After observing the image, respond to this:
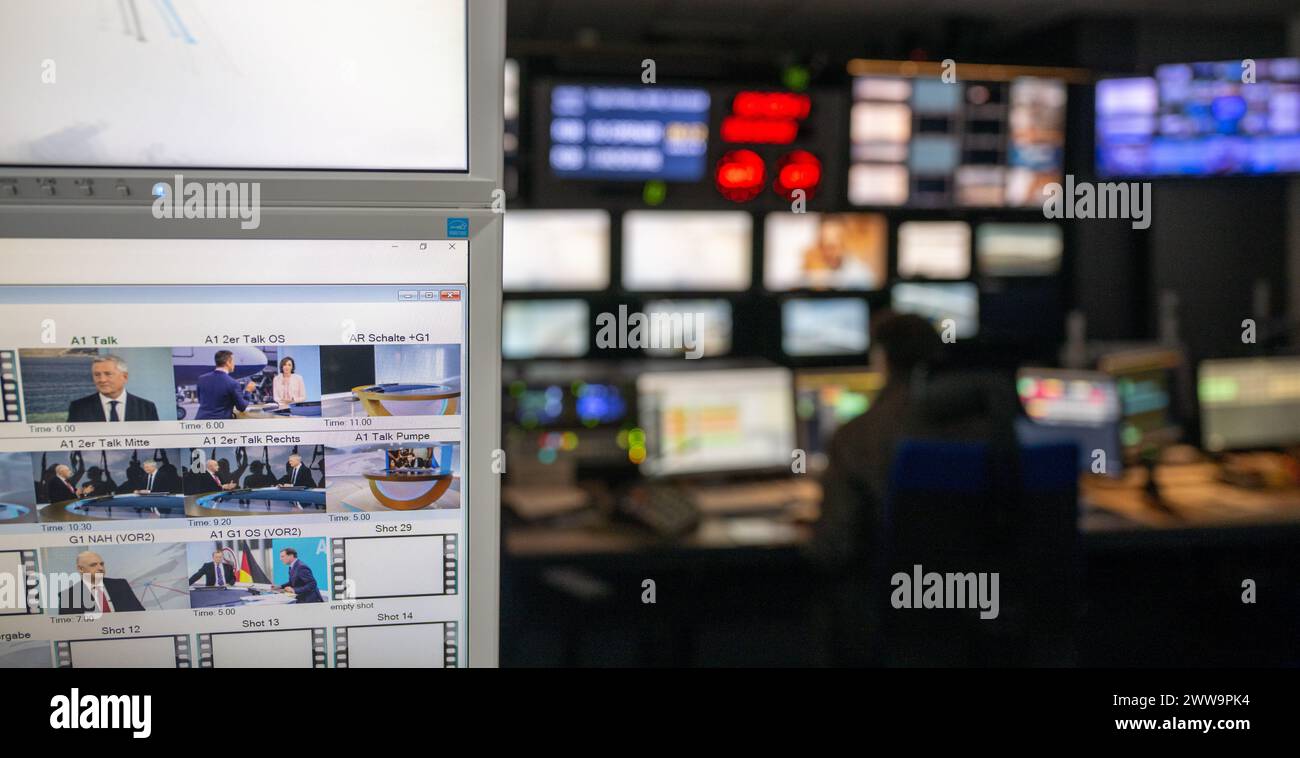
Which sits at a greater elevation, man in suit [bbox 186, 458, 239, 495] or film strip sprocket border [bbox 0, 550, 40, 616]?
Result: man in suit [bbox 186, 458, 239, 495]

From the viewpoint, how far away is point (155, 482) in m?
0.84

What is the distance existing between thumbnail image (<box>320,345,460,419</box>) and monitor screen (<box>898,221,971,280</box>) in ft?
13.2

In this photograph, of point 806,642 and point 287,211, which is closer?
point 287,211

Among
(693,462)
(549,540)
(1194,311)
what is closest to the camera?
(549,540)

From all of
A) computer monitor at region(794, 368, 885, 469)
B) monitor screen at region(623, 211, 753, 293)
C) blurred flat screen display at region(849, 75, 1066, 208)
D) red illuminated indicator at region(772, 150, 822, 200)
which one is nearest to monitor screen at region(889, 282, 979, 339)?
blurred flat screen display at region(849, 75, 1066, 208)

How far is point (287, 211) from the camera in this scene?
0.83 metres

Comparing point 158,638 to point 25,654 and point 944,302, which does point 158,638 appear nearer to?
point 25,654

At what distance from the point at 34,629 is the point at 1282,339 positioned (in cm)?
527

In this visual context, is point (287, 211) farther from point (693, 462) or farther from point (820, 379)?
point (820, 379)

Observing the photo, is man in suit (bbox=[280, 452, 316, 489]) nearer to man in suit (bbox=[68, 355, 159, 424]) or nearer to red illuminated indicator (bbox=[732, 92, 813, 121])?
man in suit (bbox=[68, 355, 159, 424])

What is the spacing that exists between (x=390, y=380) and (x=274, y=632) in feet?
0.83

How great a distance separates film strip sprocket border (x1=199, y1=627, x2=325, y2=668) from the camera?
0.87 metres
